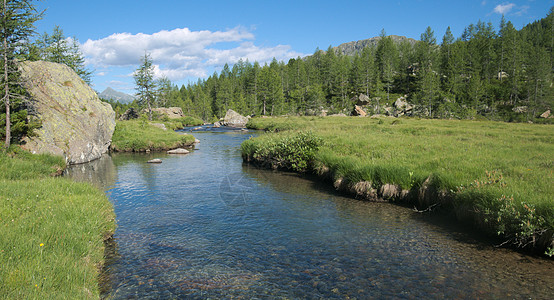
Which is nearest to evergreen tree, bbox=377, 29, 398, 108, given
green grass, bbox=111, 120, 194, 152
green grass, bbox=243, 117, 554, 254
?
green grass, bbox=111, 120, 194, 152

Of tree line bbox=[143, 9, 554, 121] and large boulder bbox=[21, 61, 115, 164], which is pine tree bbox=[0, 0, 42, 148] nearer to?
large boulder bbox=[21, 61, 115, 164]

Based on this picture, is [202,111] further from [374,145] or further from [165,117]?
[374,145]

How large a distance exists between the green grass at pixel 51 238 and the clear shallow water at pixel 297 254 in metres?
1.28

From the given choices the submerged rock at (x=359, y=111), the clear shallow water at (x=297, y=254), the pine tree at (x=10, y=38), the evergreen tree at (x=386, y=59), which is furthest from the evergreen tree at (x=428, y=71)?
the pine tree at (x=10, y=38)

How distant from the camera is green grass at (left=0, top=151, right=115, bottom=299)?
18.6ft

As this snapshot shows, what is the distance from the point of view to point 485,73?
10350 centimetres

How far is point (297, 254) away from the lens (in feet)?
35.0

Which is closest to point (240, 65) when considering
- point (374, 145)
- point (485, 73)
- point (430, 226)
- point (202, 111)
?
point (202, 111)

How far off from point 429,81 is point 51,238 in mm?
98012

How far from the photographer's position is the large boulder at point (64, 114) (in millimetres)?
26516

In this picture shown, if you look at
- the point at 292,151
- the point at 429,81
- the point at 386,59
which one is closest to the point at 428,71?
the point at 429,81

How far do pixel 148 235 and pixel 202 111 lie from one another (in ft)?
416

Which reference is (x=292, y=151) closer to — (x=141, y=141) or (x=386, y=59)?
(x=141, y=141)

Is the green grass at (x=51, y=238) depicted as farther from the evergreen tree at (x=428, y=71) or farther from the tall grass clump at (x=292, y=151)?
the evergreen tree at (x=428, y=71)
